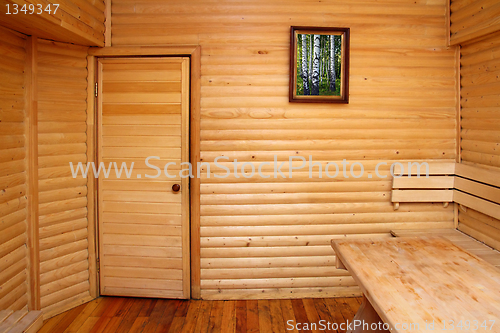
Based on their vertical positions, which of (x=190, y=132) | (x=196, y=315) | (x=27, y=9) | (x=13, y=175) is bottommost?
(x=196, y=315)

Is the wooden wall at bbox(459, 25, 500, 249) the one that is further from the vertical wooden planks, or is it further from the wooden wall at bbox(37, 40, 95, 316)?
the vertical wooden planks

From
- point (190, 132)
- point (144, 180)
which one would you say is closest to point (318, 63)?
point (190, 132)

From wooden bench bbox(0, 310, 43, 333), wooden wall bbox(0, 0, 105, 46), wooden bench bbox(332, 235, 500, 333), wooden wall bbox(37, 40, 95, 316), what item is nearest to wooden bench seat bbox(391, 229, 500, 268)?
wooden bench bbox(332, 235, 500, 333)

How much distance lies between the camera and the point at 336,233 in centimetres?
339

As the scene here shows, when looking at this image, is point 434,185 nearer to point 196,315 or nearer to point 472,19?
point 472,19

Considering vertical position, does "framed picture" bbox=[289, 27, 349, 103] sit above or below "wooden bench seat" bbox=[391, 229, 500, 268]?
above

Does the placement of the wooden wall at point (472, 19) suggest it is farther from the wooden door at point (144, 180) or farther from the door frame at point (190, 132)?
the wooden door at point (144, 180)

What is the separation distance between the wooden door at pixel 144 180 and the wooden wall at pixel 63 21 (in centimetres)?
31

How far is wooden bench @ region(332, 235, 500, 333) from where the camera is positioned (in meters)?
1.44

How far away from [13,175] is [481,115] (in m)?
3.89

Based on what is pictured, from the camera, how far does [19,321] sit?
2355mm

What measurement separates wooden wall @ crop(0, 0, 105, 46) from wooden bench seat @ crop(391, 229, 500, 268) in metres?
3.08

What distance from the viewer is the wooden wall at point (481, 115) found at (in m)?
2.96

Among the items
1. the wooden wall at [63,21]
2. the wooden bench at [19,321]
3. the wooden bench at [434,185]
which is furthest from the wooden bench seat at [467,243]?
the wooden wall at [63,21]
